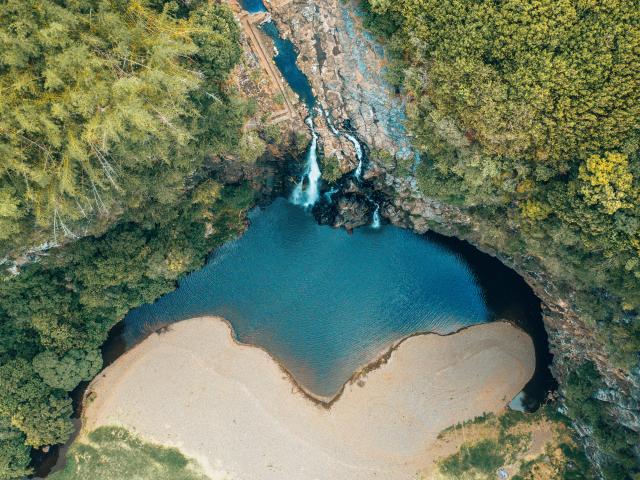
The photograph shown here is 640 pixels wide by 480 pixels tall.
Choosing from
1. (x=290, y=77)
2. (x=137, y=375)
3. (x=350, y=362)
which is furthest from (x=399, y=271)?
(x=137, y=375)

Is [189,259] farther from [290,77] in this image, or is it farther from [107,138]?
[290,77]

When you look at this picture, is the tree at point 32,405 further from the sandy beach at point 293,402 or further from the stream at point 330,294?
the stream at point 330,294

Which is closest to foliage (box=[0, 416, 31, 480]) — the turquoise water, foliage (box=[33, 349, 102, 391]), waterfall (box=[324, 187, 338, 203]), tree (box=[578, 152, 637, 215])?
foliage (box=[33, 349, 102, 391])

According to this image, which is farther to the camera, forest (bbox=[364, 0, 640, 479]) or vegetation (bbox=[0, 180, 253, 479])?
vegetation (bbox=[0, 180, 253, 479])

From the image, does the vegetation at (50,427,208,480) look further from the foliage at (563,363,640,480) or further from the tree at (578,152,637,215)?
the tree at (578,152,637,215)

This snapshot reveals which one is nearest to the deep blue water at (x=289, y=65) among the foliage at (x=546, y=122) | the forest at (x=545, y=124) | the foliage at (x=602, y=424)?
the forest at (x=545, y=124)

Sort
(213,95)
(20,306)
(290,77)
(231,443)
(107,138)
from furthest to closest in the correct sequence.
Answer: (231,443) < (290,77) < (20,306) < (213,95) < (107,138)

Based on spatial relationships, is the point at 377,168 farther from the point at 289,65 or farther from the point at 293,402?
the point at 293,402
